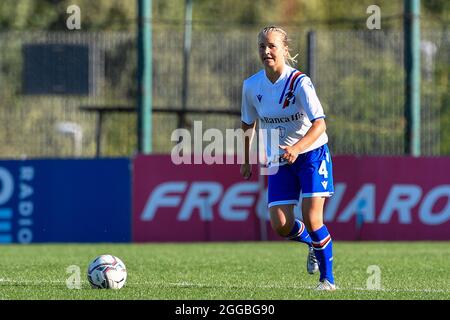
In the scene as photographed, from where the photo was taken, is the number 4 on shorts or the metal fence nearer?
the number 4 on shorts

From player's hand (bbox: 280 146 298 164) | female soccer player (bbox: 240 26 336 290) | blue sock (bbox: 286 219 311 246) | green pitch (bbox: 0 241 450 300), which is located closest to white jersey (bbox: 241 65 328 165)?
female soccer player (bbox: 240 26 336 290)

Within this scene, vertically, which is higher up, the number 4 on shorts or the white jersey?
the white jersey

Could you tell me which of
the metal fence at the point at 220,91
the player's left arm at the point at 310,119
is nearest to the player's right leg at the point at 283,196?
the player's left arm at the point at 310,119

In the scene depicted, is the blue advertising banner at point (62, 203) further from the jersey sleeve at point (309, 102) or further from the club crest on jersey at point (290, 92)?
the jersey sleeve at point (309, 102)

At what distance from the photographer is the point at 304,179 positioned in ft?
32.1

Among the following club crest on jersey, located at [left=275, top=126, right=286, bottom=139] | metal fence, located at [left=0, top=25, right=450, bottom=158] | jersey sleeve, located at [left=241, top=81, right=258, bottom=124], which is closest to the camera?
club crest on jersey, located at [left=275, top=126, right=286, bottom=139]

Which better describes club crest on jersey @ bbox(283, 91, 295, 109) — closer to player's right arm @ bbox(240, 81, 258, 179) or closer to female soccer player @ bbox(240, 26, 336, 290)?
female soccer player @ bbox(240, 26, 336, 290)

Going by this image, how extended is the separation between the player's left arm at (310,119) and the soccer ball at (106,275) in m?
1.69

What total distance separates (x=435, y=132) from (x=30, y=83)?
7.58 m

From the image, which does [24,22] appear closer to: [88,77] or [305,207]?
[88,77]

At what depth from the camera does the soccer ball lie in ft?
31.4

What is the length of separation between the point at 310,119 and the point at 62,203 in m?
9.39

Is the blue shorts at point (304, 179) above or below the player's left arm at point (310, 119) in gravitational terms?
below

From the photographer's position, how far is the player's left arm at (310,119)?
9.40 meters
